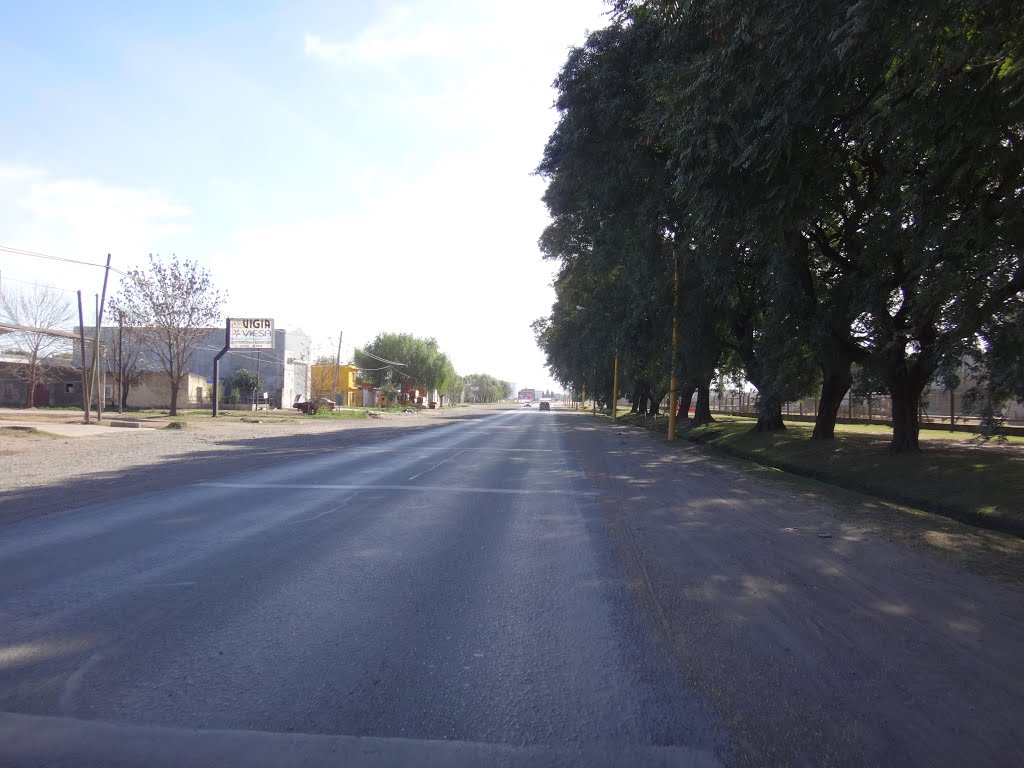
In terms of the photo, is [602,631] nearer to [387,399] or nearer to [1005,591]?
[1005,591]

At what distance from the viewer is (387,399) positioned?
80375mm

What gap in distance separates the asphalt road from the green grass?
7718 mm

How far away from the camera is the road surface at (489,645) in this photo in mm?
3621

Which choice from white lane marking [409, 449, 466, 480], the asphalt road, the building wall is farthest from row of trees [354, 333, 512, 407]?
the asphalt road

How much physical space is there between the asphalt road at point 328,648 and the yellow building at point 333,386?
5885cm

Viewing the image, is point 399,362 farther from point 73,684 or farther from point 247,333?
point 73,684

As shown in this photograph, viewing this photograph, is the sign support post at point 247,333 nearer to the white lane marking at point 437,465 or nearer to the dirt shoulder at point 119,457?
the dirt shoulder at point 119,457

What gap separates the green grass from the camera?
12227mm

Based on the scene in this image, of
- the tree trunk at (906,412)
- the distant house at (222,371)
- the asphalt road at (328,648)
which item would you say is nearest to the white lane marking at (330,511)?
the asphalt road at (328,648)

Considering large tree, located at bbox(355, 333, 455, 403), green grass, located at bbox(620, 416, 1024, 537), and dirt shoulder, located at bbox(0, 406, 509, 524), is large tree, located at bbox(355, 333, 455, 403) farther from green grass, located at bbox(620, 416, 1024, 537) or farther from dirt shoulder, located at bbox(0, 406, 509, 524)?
green grass, located at bbox(620, 416, 1024, 537)

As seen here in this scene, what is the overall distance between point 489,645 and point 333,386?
241 ft

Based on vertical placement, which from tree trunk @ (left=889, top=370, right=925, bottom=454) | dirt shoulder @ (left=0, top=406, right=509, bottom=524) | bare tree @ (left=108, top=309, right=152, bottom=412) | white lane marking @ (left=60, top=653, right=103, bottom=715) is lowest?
white lane marking @ (left=60, top=653, right=103, bottom=715)

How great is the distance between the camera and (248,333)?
47.4 meters

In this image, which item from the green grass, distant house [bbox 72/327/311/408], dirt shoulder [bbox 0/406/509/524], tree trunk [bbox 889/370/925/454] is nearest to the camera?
dirt shoulder [bbox 0/406/509/524]
